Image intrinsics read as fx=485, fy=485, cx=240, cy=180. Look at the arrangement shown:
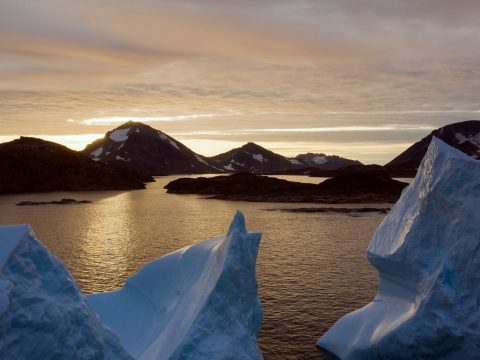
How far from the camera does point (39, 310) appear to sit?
29.0ft

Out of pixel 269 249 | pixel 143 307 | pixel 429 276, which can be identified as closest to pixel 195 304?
pixel 143 307

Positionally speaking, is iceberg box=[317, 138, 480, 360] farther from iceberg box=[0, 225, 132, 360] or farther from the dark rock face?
the dark rock face

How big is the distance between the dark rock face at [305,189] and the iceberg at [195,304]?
238 ft

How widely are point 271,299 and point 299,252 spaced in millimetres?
14320

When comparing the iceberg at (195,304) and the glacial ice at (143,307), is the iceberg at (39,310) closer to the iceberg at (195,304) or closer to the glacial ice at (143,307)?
the glacial ice at (143,307)

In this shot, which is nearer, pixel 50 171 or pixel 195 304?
pixel 195 304

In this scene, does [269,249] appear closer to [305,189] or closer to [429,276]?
[429,276]

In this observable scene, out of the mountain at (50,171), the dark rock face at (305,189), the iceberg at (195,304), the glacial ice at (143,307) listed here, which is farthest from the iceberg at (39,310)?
the mountain at (50,171)

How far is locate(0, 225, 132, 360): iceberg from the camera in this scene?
27.8 ft

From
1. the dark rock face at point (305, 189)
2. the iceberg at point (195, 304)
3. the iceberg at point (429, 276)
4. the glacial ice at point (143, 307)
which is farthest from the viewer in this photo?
the dark rock face at point (305, 189)

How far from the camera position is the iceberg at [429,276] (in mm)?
15078

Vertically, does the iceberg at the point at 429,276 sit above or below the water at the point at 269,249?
above

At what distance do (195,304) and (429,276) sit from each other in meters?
7.73

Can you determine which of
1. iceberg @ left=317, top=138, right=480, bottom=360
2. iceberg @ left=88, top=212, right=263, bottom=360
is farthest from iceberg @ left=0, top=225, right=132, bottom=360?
iceberg @ left=317, top=138, right=480, bottom=360
